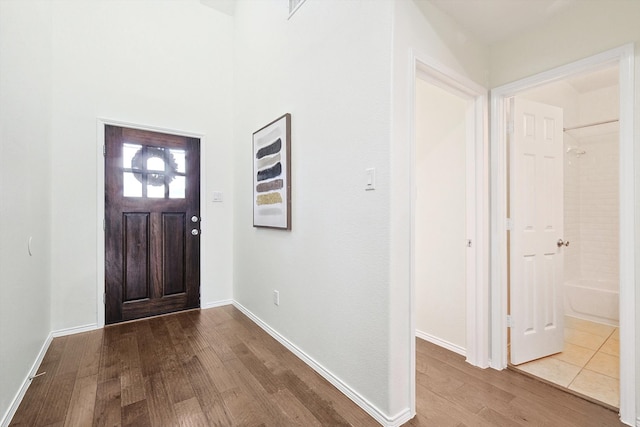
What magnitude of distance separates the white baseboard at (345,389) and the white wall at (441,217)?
3.10 ft

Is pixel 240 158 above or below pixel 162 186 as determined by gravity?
above

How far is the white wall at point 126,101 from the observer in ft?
9.01

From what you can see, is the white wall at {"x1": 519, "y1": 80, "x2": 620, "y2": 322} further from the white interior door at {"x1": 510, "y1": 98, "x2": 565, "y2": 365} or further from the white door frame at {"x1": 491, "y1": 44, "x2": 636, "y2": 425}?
the white door frame at {"x1": 491, "y1": 44, "x2": 636, "y2": 425}

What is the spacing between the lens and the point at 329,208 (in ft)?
6.44

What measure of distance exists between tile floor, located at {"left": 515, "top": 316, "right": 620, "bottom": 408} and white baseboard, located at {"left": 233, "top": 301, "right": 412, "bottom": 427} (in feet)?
3.95

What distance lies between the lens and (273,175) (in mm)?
2635

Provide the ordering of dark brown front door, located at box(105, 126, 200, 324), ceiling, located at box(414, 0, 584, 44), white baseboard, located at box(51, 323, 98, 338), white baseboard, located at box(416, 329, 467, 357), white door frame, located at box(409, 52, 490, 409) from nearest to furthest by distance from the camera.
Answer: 1. ceiling, located at box(414, 0, 584, 44)
2. white door frame, located at box(409, 52, 490, 409)
3. white baseboard, located at box(416, 329, 467, 357)
4. white baseboard, located at box(51, 323, 98, 338)
5. dark brown front door, located at box(105, 126, 200, 324)

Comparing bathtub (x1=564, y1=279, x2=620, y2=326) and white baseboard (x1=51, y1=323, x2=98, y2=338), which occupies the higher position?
bathtub (x1=564, y1=279, x2=620, y2=326)

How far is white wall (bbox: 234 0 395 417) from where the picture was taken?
1.59m

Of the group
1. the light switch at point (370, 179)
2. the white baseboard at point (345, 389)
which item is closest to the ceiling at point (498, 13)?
the light switch at point (370, 179)

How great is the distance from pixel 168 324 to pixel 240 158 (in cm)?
197

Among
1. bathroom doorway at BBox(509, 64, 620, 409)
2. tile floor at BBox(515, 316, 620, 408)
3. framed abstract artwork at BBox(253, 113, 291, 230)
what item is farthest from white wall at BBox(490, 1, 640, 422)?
framed abstract artwork at BBox(253, 113, 291, 230)

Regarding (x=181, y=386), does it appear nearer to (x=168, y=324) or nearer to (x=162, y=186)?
(x=168, y=324)

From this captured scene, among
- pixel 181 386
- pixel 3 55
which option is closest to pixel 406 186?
pixel 181 386
